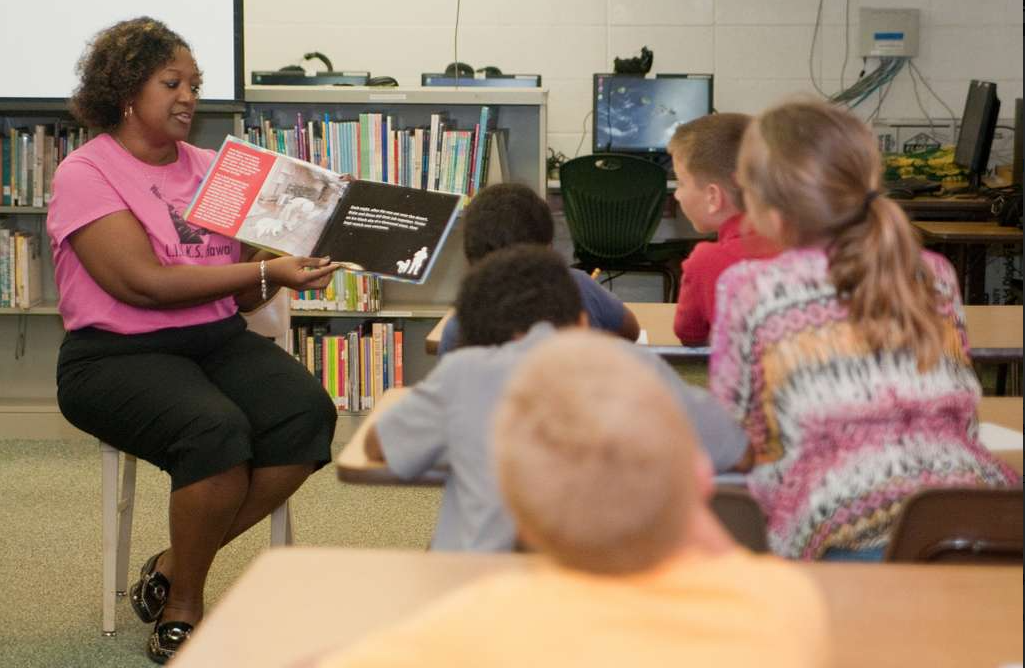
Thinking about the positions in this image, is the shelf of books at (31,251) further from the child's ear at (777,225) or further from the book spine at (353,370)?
the child's ear at (777,225)

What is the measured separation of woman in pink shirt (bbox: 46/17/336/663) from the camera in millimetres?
2588

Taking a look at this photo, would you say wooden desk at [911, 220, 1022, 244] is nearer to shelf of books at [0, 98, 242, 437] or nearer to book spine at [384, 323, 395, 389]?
book spine at [384, 323, 395, 389]

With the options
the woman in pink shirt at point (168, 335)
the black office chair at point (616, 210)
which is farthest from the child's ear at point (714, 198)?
the black office chair at point (616, 210)

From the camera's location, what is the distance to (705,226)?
2596 mm

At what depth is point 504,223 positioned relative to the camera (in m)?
2.26

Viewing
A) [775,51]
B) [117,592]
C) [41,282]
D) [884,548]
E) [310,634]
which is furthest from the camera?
[775,51]

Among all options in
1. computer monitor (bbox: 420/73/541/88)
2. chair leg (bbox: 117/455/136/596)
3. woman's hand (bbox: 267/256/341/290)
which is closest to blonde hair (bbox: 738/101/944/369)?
woman's hand (bbox: 267/256/341/290)

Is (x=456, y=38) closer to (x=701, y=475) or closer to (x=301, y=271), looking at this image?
(x=301, y=271)

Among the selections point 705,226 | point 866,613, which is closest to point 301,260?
point 705,226

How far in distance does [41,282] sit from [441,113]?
1560mm

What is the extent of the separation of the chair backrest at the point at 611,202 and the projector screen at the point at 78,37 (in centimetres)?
150

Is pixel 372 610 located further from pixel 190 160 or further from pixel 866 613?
pixel 190 160

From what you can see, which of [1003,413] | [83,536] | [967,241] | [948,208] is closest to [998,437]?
[1003,413]

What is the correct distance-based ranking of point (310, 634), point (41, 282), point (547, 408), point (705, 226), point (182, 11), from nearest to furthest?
point (547, 408), point (310, 634), point (705, 226), point (182, 11), point (41, 282)
